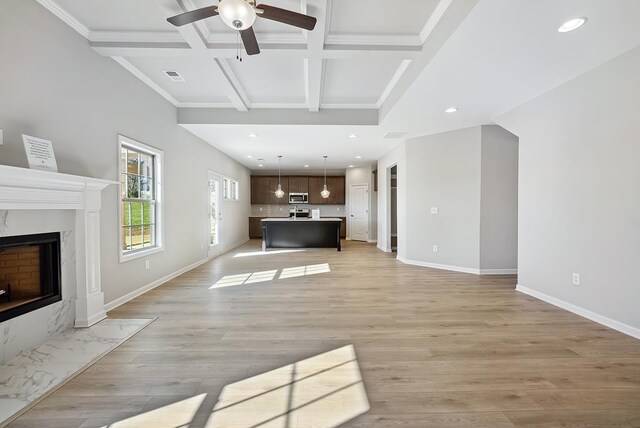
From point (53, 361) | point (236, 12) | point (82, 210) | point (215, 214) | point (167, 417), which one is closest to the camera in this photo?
point (167, 417)

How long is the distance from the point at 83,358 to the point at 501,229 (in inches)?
232

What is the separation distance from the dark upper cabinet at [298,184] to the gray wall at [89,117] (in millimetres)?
5556

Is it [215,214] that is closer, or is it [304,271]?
[304,271]

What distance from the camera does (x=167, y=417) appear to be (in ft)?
5.28

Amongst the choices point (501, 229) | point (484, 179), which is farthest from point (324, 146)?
point (501, 229)

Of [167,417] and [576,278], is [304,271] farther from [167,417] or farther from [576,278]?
[576,278]

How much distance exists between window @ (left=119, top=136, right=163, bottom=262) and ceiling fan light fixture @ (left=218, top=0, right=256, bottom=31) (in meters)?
2.51

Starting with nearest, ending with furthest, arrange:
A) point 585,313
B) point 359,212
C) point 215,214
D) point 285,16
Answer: point 285,16
point 585,313
point 215,214
point 359,212

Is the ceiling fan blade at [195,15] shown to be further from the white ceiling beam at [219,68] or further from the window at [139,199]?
the window at [139,199]

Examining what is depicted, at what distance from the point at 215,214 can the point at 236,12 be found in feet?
19.3

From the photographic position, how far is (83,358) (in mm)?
2186

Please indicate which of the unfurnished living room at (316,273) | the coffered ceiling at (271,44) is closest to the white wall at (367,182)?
the unfurnished living room at (316,273)

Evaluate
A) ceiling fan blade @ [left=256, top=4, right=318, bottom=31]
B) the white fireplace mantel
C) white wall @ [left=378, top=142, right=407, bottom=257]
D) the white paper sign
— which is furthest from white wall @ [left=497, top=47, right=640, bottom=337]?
the white paper sign

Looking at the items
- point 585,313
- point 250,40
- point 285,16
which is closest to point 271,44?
point 250,40
